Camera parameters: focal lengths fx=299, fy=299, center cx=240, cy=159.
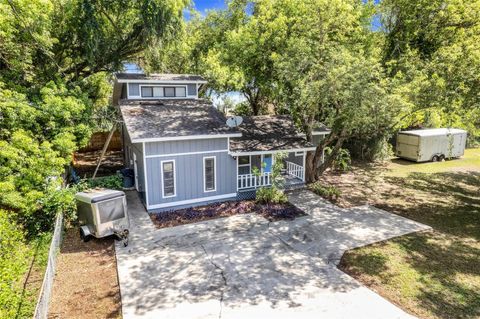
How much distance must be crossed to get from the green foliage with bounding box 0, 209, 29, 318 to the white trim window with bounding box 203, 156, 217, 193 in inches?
277

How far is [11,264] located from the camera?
805cm

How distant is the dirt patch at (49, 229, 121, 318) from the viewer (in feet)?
23.1

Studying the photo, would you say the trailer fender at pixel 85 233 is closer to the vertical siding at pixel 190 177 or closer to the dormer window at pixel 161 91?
the vertical siding at pixel 190 177

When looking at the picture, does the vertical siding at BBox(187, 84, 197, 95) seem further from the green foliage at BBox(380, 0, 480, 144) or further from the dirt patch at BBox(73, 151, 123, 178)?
the green foliage at BBox(380, 0, 480, 144)

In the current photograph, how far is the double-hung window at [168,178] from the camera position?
1299 cm

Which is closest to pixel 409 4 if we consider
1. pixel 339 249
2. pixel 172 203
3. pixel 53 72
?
pixel 339 249

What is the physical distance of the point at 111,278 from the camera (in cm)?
837

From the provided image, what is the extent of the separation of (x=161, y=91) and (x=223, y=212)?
27.0 ft

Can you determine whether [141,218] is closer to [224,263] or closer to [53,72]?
[224,263]

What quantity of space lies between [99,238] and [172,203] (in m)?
3.49

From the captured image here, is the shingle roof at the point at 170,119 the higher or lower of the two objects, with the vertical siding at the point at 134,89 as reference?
lower

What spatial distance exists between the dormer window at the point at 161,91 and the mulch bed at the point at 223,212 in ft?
23.9

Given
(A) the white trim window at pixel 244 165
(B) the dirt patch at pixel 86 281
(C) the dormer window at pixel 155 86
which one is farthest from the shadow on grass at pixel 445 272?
(C) the dormer window at pixel 155 86

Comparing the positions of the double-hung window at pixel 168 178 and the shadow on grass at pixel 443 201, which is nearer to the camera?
the shadow on grass at pixel 443 201
